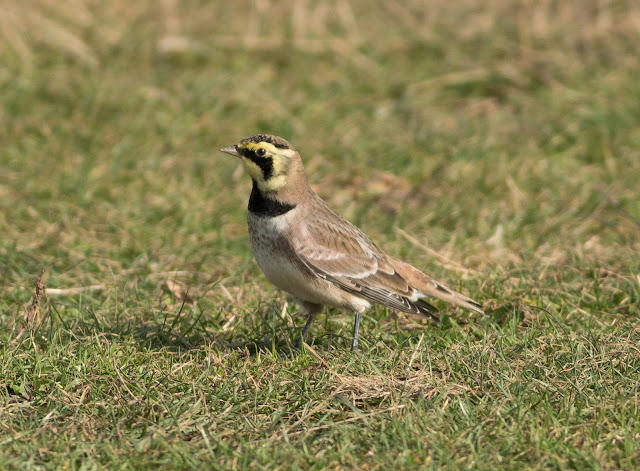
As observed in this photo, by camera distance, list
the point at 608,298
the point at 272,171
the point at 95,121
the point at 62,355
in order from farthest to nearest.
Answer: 1. the point at 95,121
2. the point at 608,298
3. the point at 272,171
4. the point at 62,355

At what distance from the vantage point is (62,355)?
586 cm

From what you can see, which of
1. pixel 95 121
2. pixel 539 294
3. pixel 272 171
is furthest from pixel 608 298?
pixel 95 121

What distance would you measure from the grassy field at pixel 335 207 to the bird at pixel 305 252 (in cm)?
29

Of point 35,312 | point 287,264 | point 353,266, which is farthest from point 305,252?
point 35,312

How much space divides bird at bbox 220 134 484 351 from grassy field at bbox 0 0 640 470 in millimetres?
294

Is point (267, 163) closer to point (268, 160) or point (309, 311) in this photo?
point (268, 160)

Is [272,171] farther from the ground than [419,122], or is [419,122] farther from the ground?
[272,171]

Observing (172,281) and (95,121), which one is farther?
(95,121)

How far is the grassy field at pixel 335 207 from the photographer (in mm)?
5121

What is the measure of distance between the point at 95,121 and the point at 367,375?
19.7 ft

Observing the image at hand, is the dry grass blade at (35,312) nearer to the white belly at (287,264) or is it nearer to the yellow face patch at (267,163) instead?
the white belly at (287,264)

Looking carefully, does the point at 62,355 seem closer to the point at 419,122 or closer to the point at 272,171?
the point at 272,171

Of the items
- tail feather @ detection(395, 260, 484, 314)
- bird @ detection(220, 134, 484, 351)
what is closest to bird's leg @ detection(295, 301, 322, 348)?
bird @ detection(220, 134, 484, 351)

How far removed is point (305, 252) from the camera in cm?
615
